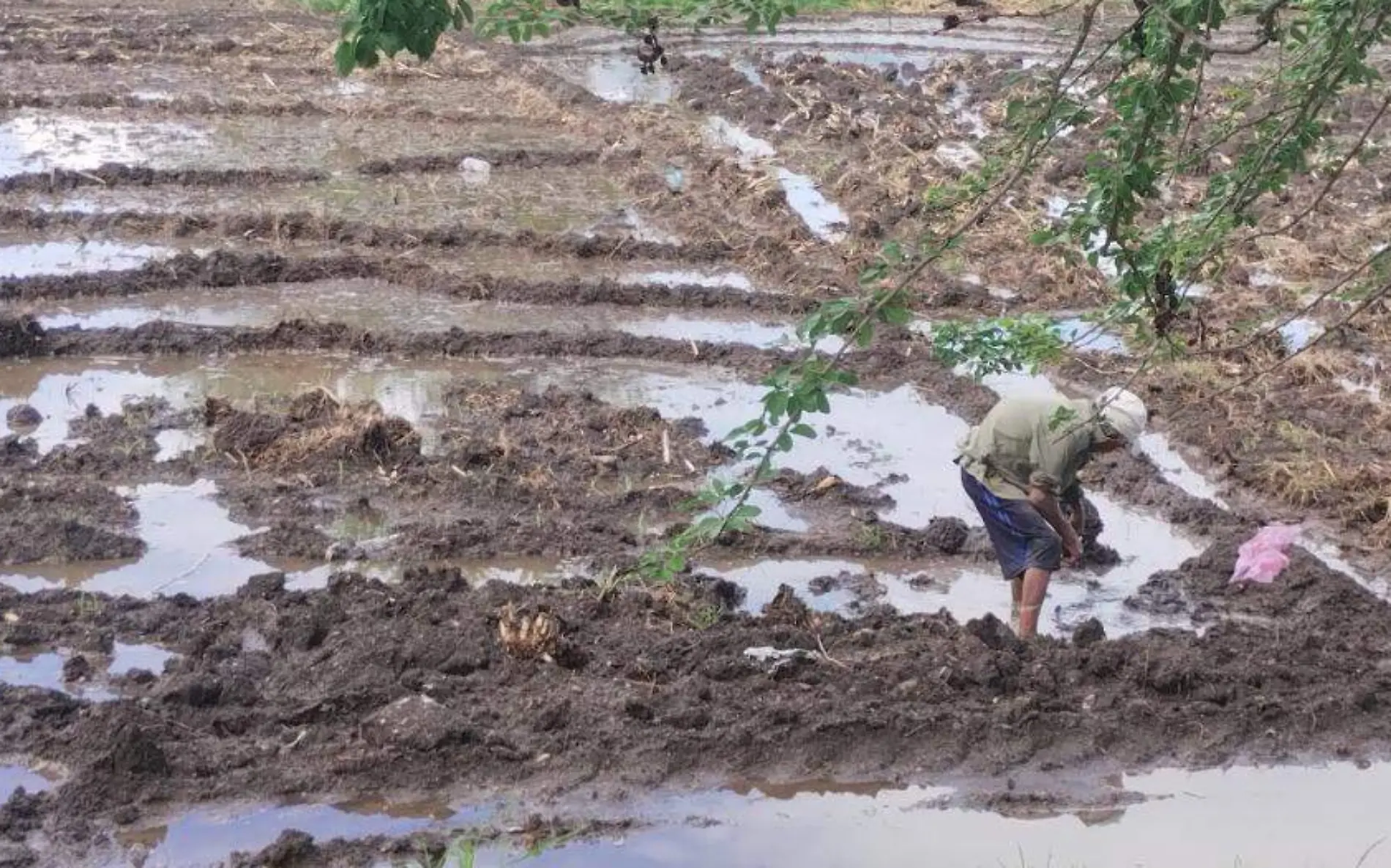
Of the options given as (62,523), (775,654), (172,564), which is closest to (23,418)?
(62,523)

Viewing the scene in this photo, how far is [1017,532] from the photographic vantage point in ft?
21.5

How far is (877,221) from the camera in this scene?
1246 centimetres

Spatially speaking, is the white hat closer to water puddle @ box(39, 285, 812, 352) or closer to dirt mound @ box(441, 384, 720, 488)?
dirt mound @ box(441, 384, 720, 488)

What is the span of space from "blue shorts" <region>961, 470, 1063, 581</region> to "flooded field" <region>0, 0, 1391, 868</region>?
1.09 feet

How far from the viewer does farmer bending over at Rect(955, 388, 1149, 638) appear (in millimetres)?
6289

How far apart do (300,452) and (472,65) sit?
10586mm

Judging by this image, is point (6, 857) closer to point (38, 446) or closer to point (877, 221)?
point (38, 446)

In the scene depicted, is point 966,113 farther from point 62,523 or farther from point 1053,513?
point 62,523

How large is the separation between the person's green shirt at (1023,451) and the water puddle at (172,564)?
3.32 m

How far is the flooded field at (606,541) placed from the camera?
5.71 metres

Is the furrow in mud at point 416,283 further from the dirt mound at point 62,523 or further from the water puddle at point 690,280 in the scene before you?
the dirt mound at point 62,523

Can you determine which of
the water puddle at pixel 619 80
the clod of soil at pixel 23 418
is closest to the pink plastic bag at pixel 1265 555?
the clod of soil at pixel 23 418

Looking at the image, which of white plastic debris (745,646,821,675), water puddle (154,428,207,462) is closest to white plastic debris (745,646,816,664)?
white plastic debris (745,646,821,675)

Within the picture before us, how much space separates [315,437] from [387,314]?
7.63ft
